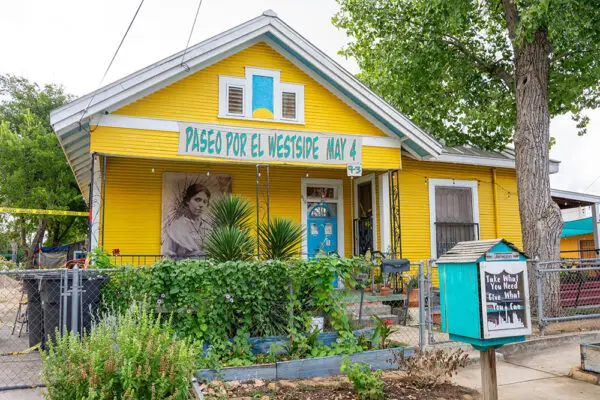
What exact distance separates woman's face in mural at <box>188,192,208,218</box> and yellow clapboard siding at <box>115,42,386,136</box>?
75.4 inches

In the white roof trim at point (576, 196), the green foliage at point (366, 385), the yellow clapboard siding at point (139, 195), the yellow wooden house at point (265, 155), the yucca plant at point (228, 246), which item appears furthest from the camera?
the white roof trim at point (576, 196)

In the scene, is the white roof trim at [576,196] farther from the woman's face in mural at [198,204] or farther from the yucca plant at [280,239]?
the woman's face in mural at [198,204]

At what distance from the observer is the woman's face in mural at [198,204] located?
1124 cm

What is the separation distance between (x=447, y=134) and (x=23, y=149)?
22.2 m

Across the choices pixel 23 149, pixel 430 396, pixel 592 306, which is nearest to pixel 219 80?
pixel 430 396

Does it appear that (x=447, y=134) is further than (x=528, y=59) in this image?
Yes

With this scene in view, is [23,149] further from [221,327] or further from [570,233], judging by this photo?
[570,233]

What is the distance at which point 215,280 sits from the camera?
639cm

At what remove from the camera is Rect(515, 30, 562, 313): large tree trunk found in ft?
33.5

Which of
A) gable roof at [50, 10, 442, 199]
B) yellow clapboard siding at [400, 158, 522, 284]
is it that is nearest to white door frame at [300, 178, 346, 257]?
yellow clapboard siding at [400, 158, 522, 284]

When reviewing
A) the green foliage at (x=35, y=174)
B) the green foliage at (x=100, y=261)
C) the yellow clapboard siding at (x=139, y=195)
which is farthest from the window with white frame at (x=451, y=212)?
the green foliage at (x=35, y=174)

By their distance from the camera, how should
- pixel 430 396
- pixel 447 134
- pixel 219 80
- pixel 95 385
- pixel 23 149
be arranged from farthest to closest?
pixel 23 149 < pixel 447 134 < pixel 219 80 < pixel 430 396 < pixel 95 385

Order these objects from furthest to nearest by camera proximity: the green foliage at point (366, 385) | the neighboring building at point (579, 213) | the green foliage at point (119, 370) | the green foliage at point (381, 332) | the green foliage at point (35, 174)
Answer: the green foliage at point (35, 174) < the neighboring building at point (579, 213) < the green foliage at point (381, 332) < the green foliage at point (366, 385) < the green foliage at point (119, 370)

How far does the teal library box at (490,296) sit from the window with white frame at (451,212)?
318 inches
